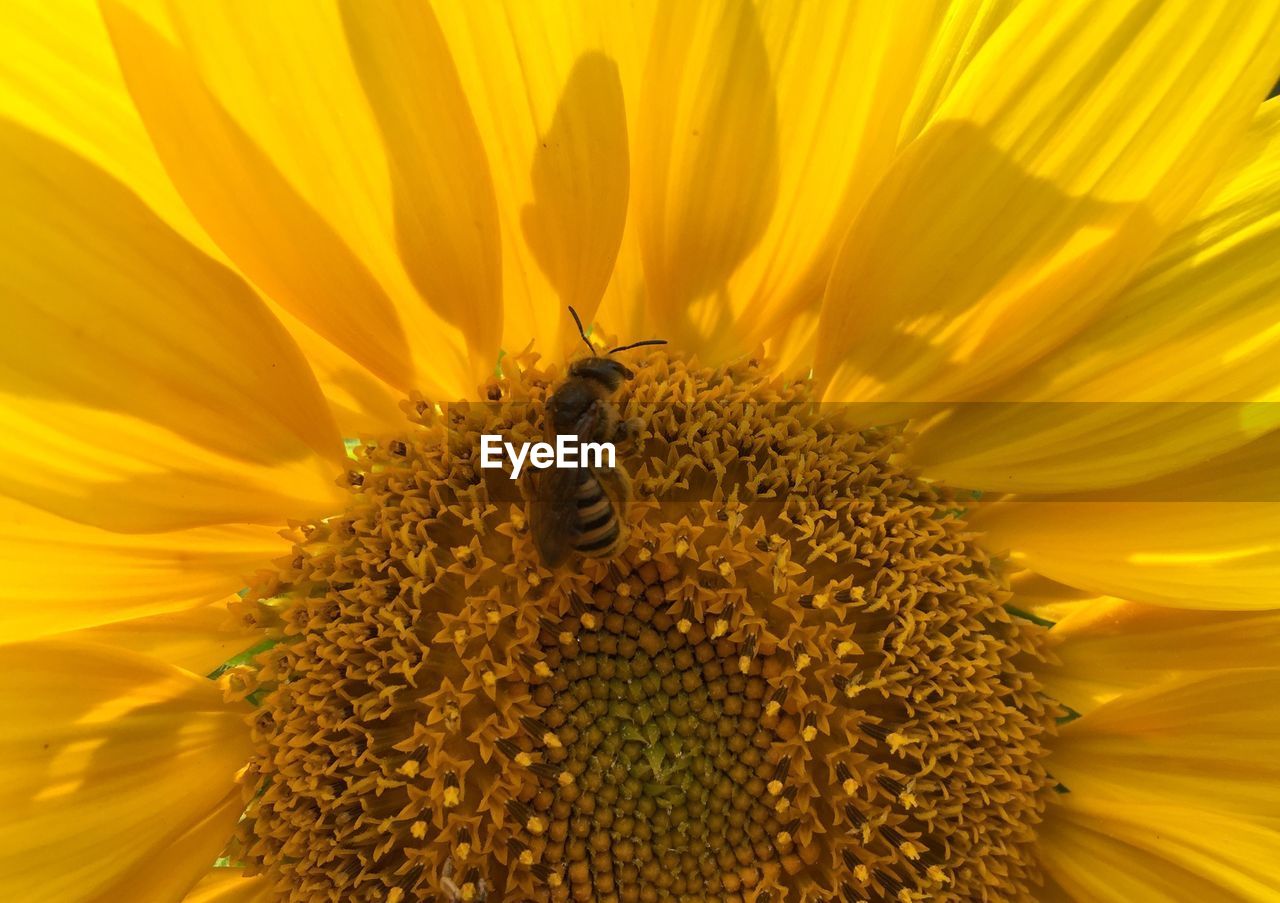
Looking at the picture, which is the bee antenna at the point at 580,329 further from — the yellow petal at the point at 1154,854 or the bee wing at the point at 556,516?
the yellow petal at the point at 1154,854

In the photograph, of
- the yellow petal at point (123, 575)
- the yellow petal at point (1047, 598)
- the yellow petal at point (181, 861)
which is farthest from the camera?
the yellow petal at point (1047, 598)

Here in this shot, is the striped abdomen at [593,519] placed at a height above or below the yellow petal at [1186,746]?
above

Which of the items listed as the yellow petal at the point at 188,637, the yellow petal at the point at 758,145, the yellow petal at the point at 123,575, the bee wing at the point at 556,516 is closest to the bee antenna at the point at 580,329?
the yellow petal at the point at 758,145

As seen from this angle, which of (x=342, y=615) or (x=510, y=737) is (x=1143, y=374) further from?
(x=342, y=615)

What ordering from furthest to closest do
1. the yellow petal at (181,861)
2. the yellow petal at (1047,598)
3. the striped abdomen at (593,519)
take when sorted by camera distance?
1. the yellow petal at (1047,598)
2. the yellow petal at (181,861)
3. the striped abdomen at (593,519)

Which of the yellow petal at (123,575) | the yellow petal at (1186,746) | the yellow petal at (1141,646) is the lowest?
the yellow petal at (1186,746)

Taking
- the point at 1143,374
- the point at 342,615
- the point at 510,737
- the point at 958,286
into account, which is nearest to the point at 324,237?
the point at 342,615

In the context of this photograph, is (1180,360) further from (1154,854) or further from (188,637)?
(188,637)
